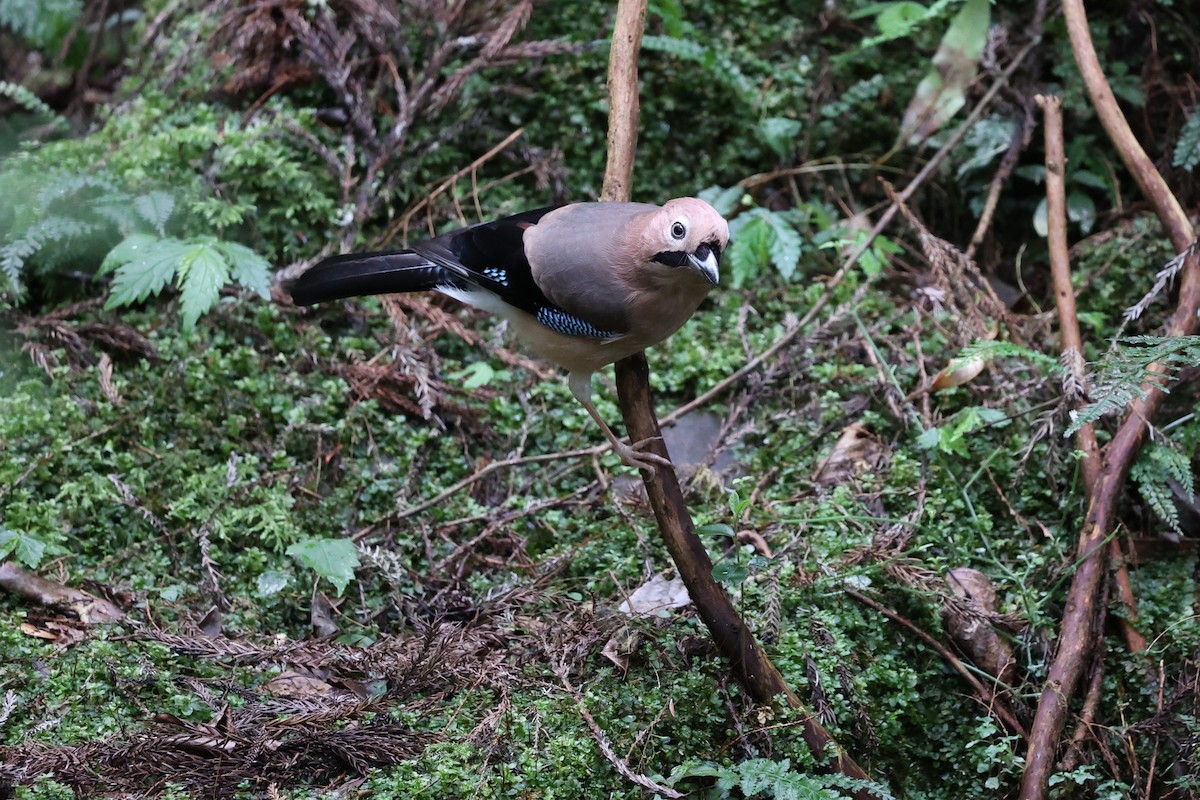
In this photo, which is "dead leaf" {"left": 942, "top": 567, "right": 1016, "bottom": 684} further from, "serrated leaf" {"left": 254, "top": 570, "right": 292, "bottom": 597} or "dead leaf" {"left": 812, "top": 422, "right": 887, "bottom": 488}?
"serrated leaf" {"left": 254, "top": 570, "right": 292, "bottom": 597}

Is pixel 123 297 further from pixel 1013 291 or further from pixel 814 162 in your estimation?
pixel 1013 291

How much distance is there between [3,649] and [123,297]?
1.86 metres

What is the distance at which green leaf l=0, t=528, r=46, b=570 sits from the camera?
373 centimetres

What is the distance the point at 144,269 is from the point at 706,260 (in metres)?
2.87


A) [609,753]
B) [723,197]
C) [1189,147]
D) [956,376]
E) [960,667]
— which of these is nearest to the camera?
[609,753]

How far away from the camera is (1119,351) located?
3.60m

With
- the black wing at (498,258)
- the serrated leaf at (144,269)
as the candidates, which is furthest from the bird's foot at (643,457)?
the serrated leaf at (144,269)

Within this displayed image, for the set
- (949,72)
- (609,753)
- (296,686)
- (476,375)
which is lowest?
(296,686)

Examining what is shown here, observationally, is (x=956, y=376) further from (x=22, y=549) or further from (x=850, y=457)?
(x=22, y=549)

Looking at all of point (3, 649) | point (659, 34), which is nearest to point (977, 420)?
point (659, 34)

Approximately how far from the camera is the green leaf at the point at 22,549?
3.73m

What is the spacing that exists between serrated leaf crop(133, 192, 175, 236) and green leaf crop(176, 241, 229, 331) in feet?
1.09

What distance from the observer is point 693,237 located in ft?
11.5

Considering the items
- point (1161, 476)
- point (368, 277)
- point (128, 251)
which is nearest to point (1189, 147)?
point (1161, 476)
